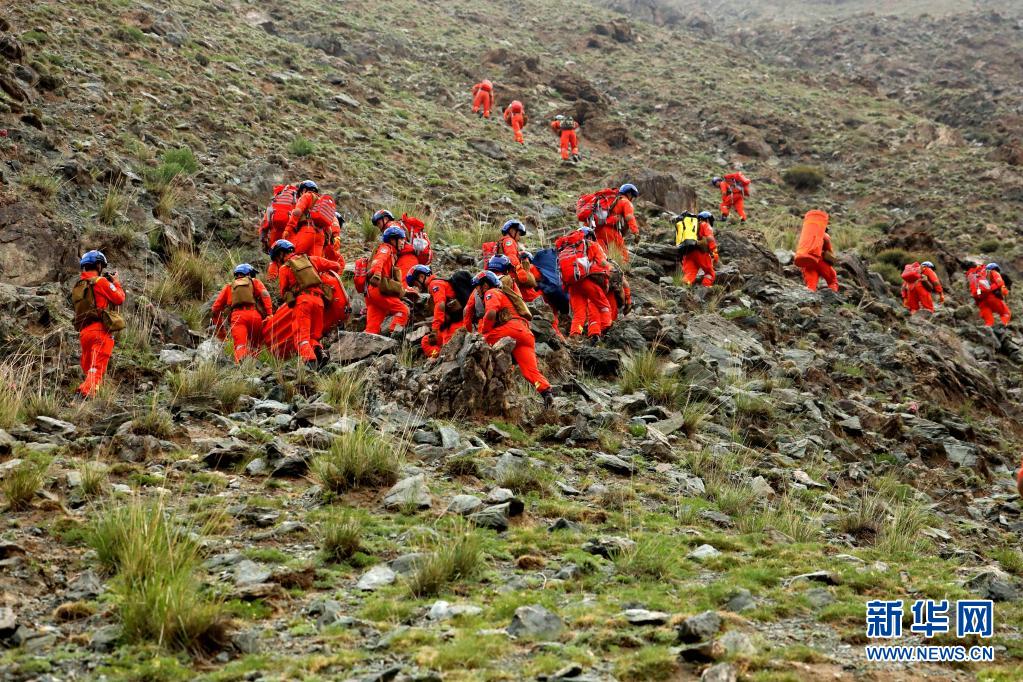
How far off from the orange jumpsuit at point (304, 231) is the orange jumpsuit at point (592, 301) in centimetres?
344

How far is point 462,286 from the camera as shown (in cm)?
1170

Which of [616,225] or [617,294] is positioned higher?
[616,225]

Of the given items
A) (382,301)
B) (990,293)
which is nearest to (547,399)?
(382,301)

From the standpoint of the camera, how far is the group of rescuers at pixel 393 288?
1011 cm

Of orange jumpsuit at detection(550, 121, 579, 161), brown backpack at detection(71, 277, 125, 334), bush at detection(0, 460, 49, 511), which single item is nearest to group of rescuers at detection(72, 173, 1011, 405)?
brown backpack at detection(71, 277, 125, 334)

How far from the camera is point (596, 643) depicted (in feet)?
16.8

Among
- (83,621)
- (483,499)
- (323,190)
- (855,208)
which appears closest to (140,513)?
(83,621)

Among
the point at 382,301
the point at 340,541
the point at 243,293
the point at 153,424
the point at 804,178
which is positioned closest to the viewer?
the point at 340,541

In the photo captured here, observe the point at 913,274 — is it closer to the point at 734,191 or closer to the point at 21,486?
the point at 734,191

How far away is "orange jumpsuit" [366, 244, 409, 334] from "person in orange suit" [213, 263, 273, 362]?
127 centimetres

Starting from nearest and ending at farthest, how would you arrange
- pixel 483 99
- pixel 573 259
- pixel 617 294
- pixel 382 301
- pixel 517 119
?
pixel 382 301
pixel 573 259
pixel 617 294
pixel 517 119
pixel 483 99

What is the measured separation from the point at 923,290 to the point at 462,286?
1057 cm

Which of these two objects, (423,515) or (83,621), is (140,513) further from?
(423,515)

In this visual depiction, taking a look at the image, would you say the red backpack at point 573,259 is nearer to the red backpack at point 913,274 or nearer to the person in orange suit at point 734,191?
the red backpack at point 913,274
